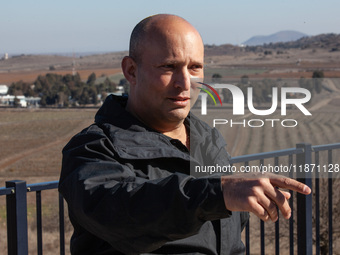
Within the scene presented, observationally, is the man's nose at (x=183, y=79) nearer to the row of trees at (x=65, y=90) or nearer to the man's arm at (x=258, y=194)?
the man's arm at (x=258, y=194)

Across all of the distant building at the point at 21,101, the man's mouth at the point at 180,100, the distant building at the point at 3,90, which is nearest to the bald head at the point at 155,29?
the man's mouth at the point at 180,100

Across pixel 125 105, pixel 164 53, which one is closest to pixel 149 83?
pixel 164 53

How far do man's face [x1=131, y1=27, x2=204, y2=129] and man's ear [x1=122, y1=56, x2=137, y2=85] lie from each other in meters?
0.03

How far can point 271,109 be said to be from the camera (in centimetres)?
161

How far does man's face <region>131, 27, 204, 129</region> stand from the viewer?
4.87 feet

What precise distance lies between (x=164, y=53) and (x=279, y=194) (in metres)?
0.56

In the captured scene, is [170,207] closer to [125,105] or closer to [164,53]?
[164,53]

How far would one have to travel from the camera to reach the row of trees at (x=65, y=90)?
91125mm

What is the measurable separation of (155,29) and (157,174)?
380 mm

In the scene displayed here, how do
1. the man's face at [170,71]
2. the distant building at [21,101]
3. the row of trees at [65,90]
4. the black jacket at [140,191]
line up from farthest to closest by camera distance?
the distant building at [21,101] → the row of trees at [65,90] → the man's face at [170,71] → the black jacket at [140,191]

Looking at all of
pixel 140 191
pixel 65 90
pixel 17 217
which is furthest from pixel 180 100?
pixel 65 90

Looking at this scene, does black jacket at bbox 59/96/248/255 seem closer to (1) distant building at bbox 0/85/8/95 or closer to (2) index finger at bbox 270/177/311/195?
(2) index finger at bbox 270/177/311/195
